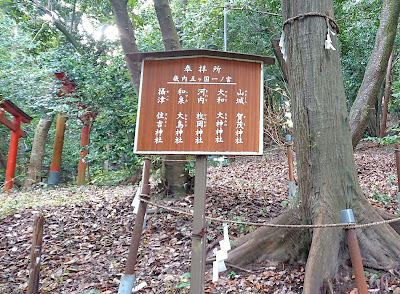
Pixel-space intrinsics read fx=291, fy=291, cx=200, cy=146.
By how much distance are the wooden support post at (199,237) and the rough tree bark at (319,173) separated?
3.10ft

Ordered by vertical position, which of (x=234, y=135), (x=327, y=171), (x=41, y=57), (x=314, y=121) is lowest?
(x=327, y=171)

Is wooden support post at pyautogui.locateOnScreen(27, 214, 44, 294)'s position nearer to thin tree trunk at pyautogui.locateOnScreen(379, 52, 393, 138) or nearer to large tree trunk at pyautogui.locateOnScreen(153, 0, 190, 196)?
large tree trunk at pyautogui.locateOnScreen(153, 0, 190, 196)

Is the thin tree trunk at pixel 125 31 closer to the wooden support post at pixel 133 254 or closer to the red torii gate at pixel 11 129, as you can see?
the wooden support post at pixel 133 254

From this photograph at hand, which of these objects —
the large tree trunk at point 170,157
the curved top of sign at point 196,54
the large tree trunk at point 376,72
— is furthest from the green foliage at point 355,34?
the curved top of sign at point 196,54

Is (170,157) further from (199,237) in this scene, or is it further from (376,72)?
(376,72)

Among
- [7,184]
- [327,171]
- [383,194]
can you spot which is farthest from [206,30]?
[7,184]

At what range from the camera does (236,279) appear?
320 cm

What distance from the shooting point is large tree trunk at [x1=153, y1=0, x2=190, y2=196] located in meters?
5.23

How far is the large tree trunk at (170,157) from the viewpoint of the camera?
17.1ft

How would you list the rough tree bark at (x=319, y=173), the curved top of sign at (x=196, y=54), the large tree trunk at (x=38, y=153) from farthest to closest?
the large tree trunk at (x=38, y=153)
the rough tree bark at (x=319, y=173)
the curved top of sign at (x=196, y=54)

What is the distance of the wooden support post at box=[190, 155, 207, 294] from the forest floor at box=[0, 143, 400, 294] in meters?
0.63

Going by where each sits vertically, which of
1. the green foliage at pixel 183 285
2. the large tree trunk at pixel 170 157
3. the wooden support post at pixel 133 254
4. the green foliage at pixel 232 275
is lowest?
the green foliage at pixel 183 285

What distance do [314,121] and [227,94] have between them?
114cm

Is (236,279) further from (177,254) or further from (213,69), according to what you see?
(213,69)
